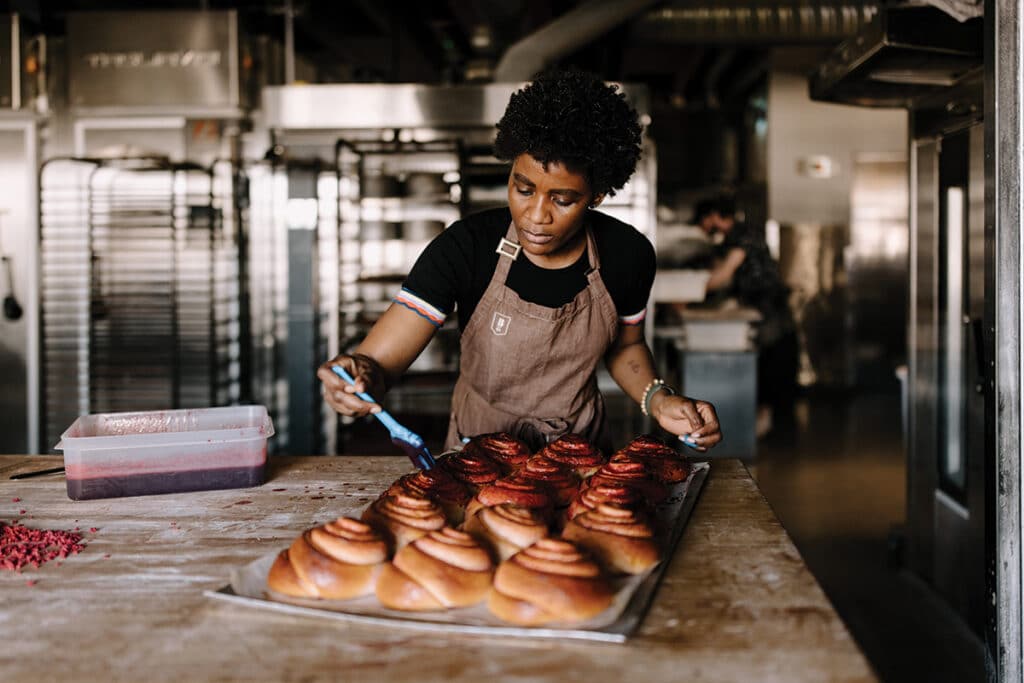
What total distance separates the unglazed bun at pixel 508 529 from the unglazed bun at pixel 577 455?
1.22 feet

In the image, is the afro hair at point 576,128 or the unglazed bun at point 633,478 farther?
the afro hair at point 576,128

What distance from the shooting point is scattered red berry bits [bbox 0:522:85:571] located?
1.27m

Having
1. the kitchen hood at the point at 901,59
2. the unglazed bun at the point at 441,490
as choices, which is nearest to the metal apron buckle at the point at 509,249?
the unglazed bun at the point at 441,490

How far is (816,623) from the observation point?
3.43 ft

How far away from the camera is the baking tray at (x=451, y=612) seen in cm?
101

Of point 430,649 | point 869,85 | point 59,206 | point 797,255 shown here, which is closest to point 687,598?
point 430,649

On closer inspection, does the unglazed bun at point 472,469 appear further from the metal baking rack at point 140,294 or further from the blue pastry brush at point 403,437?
the metal baking rack at point 140,294

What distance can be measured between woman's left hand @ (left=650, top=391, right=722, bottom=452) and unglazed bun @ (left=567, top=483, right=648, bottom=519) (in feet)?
1.34

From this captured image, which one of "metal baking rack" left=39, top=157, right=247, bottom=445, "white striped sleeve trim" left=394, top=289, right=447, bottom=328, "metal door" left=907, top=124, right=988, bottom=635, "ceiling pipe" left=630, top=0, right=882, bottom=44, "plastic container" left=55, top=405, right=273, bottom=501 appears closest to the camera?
"plastic container" left=55, top=405, right=273, bottom=501

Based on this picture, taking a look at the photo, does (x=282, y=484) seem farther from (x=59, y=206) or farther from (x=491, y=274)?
(x=59, y=206)

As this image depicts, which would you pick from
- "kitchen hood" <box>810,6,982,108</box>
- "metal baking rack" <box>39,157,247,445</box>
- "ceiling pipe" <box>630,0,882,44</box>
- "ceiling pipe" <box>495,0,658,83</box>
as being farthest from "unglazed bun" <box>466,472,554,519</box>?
"ceiling pipe" <box>630,0,882,44</box>

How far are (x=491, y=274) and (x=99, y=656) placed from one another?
1270mm

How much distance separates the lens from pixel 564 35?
191 inches

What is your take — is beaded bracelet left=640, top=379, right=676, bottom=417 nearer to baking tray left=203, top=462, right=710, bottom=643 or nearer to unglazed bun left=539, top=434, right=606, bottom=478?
unglazed bun left=539, top=434, right=606, bottom=478
